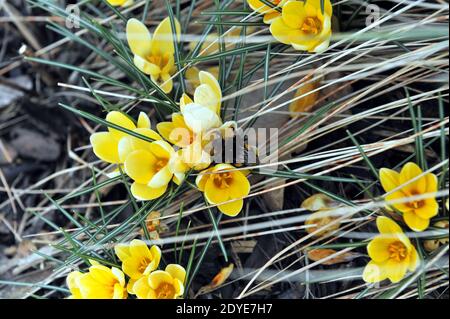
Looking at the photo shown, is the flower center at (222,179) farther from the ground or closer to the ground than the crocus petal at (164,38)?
closer to the ground

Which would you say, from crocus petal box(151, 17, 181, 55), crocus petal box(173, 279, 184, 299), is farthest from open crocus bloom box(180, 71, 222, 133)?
crocus petal box(173, 279, 184, 299)

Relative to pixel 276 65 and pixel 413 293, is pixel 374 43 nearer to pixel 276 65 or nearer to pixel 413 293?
pixel 276 65

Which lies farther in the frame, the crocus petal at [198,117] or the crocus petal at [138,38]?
the crocus petal at [138,38]

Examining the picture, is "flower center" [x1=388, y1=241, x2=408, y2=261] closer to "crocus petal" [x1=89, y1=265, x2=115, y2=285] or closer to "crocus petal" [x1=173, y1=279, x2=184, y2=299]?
"crocus petal" [x1=173, y1=279, x2=184, y2=299]

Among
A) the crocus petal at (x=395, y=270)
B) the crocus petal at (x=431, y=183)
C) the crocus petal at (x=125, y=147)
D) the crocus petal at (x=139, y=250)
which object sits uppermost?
the crocus petal at (x=125, y=147)

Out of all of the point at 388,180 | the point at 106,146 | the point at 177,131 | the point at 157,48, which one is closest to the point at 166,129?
the point at 177,131

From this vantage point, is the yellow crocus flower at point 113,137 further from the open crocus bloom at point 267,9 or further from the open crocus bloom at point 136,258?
the open crocus bloom at point 267,9

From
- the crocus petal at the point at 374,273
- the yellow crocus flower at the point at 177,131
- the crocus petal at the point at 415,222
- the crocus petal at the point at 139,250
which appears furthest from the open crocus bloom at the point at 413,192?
the crocus petal at the point at 139,250

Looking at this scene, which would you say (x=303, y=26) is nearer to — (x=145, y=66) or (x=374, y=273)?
(x=145, y=66)
